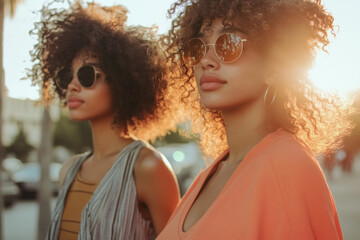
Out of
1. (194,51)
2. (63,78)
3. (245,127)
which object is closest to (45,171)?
(63,78)

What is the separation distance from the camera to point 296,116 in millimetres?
2078

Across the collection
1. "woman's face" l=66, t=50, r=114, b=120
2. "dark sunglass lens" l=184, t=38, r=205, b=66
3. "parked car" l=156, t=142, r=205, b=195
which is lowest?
"parked car" l=156, t=142, r=205, b=195

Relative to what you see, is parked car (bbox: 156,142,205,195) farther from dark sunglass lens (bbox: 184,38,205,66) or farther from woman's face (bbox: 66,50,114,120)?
dark sunglass lens (bbox: 184,38,205,66)

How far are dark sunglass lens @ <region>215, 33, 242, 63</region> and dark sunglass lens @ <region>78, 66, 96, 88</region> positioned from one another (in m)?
1.35

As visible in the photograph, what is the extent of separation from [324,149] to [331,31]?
2.13 ft

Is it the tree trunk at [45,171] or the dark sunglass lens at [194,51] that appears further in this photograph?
the tree trunk at [45,171]

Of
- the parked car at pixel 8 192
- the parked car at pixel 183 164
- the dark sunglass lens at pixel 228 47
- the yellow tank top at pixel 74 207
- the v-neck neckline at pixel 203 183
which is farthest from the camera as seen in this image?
the parked car at pixel 8 192

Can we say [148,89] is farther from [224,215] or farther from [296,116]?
[224,215]

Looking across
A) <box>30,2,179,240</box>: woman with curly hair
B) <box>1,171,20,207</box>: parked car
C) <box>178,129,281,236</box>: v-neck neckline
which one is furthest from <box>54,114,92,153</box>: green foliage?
<box>178,129,281,236</box>: v-neck neckline

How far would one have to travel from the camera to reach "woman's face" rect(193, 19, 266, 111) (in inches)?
78.7

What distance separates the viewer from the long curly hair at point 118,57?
3295mm

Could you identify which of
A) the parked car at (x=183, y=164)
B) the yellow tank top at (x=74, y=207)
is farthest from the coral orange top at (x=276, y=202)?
the parked car at (x=183, y=164)

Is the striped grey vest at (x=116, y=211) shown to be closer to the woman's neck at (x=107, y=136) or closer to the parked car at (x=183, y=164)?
the woman's neck at (x=107, y=136)

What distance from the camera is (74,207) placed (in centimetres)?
312
